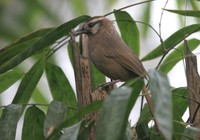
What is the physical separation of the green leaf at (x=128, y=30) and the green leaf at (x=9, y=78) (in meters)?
0.63

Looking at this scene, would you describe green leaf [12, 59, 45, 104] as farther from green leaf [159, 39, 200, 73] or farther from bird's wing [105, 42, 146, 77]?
green leaf [159, 39, 200, 73]

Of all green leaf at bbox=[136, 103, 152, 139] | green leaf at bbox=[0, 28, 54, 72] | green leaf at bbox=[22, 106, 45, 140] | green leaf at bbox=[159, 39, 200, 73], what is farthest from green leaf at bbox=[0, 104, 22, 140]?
green leaf at bbox=[159, 39, 200, 73]

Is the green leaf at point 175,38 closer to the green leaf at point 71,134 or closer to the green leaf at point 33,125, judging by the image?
the green leaf at point 33,125

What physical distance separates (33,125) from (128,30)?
85 centimetres

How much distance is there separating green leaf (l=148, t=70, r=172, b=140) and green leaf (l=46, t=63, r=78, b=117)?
1.29 m

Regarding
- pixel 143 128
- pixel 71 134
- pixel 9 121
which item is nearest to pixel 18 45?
pixel 9 121

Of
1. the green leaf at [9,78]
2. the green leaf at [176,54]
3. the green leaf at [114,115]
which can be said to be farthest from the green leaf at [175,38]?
the green leaf at [114,115]

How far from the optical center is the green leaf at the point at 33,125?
2.63 meters

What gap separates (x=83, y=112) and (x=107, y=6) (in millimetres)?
2377

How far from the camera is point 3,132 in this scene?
223cm

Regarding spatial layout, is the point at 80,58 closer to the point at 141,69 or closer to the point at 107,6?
the point at 141,69

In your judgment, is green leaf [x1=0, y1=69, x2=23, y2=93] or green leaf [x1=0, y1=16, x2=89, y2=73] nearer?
green leaf [x1=0, y1=16, x2=89, y2=73]

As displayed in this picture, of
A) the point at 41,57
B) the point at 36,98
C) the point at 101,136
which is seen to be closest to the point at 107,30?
the point at 36,98

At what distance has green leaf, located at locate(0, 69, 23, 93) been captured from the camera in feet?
9.60
